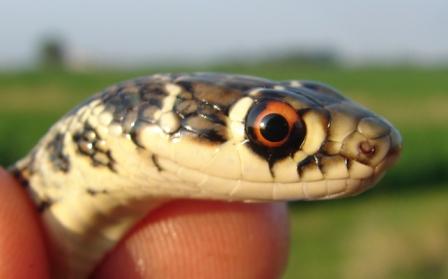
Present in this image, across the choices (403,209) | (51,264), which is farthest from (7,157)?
(51,264)

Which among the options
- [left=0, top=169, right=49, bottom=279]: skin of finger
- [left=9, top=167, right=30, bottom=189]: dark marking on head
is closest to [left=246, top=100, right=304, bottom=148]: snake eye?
[left=0, top=169, right=49, bottom=279]: skin of finger

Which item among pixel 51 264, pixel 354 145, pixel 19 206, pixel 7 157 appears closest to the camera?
pixel 354 145

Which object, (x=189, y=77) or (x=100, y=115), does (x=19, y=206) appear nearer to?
(x=100, y=115)

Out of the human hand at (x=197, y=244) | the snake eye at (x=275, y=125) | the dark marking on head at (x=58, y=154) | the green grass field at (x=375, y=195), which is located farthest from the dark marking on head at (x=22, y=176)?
the green grass field at (x=375, y=195)

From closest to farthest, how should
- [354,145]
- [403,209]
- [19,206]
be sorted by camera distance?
[354,145]
[19,206]
[403,209]

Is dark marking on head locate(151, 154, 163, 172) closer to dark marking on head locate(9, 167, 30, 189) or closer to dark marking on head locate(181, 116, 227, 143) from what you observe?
dark marking on head locate(181, 116, 227, 143)

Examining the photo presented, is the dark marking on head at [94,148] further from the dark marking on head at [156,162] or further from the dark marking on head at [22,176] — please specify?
the dark marking on head at [22,176]

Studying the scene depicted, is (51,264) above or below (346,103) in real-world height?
below
